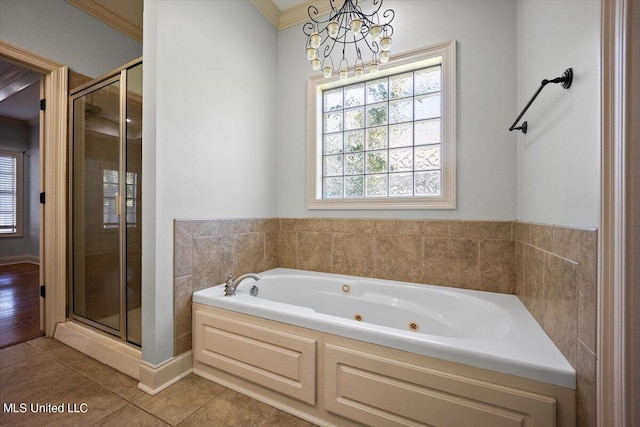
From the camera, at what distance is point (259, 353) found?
1534 mm

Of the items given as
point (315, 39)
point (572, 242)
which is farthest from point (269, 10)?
point (572, 242)

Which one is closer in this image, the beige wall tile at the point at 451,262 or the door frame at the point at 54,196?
the beige wall tile at the point at 451,262

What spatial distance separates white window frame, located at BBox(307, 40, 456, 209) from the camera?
1942 millimetres

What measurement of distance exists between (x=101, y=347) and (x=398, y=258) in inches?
89.8

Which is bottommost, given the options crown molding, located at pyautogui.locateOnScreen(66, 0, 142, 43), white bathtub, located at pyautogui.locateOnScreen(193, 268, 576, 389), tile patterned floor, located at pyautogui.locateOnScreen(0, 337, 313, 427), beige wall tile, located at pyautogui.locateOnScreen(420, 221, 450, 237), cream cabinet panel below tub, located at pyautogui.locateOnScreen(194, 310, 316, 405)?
tile patterned floor, located at pyautogui.locateOnScreen(0, 337, 313, 427)

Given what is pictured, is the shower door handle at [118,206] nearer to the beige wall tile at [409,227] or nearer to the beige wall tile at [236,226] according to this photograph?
the beige wall tile at [236,226]

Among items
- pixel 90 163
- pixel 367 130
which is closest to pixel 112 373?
pixel 90 163

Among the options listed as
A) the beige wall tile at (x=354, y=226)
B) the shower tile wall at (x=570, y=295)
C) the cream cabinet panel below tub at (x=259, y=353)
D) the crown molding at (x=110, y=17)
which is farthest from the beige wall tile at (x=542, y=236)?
the crown molding at (x=110, y=17)

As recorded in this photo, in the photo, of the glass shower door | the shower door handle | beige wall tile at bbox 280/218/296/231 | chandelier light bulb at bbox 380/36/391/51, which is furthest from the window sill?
the glass shower door

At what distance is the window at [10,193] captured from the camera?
518cm

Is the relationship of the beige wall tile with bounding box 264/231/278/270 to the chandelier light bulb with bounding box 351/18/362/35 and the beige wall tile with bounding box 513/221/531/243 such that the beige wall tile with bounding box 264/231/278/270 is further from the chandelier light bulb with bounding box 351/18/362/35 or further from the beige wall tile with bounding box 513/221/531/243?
the beige wall tile with bounding box 513/221/531/243

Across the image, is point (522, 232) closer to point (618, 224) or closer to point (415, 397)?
point (618, 224)

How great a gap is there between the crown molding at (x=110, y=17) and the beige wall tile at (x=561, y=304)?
151 inches

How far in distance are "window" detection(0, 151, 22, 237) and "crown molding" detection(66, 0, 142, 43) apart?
16.1ft
